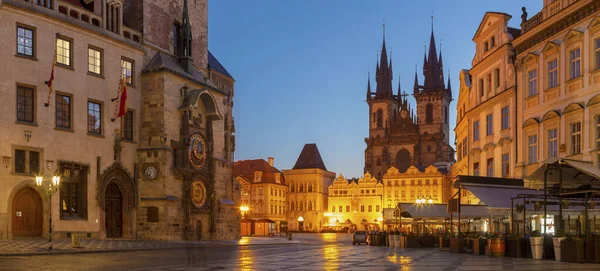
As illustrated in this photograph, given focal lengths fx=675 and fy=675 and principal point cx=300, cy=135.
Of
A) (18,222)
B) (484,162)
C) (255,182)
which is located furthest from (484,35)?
(255,182)

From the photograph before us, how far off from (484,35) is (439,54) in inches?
4383

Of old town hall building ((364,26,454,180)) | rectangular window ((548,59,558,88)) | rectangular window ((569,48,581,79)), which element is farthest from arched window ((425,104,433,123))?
rectangular window ((569,48,581,79))

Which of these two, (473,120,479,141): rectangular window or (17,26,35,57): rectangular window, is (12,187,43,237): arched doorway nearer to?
(17,26,35,57): rectangular window

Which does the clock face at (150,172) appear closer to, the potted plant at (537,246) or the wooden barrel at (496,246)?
the wooden barrel at (496,246)

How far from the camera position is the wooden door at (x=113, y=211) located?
37.7 metres

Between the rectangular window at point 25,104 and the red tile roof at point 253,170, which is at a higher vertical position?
the rectangular window at point 25,104

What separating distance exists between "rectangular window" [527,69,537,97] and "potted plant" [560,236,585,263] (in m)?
14.7

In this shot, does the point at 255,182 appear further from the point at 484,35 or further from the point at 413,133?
the point at 484,35

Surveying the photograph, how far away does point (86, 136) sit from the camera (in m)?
35.6

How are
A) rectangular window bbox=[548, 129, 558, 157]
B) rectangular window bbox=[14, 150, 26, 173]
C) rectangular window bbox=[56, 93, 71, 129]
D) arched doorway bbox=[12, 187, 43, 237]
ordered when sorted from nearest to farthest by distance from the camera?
rectangular window bbox=[548, 129, 558, 157], rectangular window bbox=[14, 150, 26, 173], arched doorway bbox=[12, 187, 43, 237], rectangular window bbox=[56, 93, 71, 129]

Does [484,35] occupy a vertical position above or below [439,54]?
below

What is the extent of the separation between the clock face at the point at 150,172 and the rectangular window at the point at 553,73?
21702mm

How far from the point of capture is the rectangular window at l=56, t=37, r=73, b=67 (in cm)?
3425

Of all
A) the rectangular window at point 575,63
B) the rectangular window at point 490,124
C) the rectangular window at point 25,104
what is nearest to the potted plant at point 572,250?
the rectangular window at point 575,63
